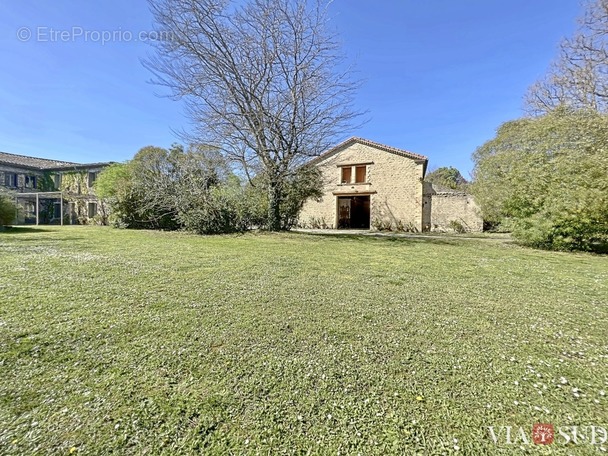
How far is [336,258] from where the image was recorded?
24.5 feet

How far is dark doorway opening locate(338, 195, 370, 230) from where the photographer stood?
71.3ft

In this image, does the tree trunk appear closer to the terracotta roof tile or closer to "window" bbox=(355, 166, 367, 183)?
the terracotta roof tile

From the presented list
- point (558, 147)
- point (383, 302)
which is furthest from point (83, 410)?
point (558, 147)

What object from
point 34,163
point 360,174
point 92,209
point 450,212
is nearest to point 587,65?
point 450,212

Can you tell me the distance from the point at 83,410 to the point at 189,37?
1244 cm

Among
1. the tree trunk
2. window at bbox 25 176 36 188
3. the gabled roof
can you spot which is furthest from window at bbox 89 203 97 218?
the gabled roof

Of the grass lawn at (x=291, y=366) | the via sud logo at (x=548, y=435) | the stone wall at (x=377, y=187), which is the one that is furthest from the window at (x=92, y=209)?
the via sud logo at (x=548, y=435)

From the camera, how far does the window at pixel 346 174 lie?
20484 mm

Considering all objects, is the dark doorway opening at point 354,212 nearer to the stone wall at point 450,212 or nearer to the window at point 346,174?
the window at point 346,174

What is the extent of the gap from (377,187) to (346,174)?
8.86 feet

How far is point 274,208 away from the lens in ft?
44.8

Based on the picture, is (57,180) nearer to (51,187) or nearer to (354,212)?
(51,187)

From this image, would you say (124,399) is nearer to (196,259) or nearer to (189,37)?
(196,259)

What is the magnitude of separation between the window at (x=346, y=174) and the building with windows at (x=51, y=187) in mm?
19976
